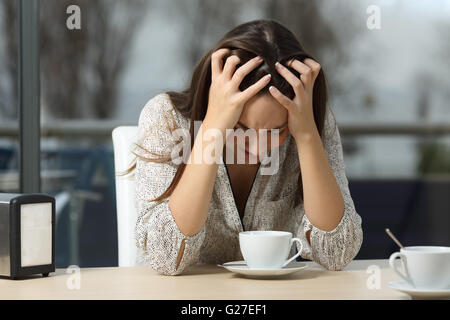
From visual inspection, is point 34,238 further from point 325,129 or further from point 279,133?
point 325,129

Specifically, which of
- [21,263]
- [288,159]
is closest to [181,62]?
[288,159]

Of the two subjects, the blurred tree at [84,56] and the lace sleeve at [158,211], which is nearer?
the lace sleeve at [158,211]

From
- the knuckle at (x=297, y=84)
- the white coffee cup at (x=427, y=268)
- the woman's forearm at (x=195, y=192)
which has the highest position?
the knuckle at (x=297, y=84)

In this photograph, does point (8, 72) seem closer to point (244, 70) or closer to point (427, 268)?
point (244, 70)

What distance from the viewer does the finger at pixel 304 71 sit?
3.59 feet

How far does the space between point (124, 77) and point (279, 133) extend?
1597mm

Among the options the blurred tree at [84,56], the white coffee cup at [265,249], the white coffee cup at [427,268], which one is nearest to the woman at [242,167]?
the white coffee cup at [265,249]

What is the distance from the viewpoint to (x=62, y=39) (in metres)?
2.57

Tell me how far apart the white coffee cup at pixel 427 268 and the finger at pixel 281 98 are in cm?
32

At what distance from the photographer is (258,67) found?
109 centimetres

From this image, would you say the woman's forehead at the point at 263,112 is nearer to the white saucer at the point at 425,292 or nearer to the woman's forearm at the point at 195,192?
the woman's forearm at the point at 195,192

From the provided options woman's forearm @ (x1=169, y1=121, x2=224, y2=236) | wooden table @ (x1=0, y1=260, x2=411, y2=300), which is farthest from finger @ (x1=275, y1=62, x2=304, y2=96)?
wooden table @ (x1=0, y1=260, x2=411, y2=300)

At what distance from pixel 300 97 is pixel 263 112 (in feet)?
0.24
